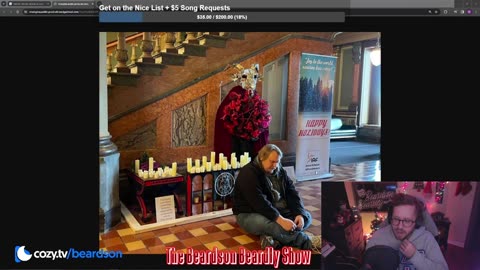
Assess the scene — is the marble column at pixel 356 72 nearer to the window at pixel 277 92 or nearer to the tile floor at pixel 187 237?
the window at pixel 277 92

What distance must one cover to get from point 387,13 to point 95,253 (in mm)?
1288

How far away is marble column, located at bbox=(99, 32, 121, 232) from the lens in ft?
6.55

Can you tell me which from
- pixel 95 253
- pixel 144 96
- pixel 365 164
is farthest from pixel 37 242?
pixel 365 164

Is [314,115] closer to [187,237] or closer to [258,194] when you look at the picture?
[258,194]

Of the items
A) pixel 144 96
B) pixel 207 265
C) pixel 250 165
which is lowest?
pixel 207 265

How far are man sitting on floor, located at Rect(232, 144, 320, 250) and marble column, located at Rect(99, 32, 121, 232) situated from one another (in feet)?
2.65

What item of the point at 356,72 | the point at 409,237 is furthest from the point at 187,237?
the point at 356,72

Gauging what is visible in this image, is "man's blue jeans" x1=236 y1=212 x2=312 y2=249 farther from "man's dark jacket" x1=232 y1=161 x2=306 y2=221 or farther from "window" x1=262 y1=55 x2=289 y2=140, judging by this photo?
"window" x1=262 y1=55 x2=289 y2=140

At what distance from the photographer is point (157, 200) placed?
228 cm

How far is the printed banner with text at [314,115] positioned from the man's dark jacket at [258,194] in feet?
4.63

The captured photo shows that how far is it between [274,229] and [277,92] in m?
2.09

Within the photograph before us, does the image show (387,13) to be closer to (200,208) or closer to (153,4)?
(153,4)

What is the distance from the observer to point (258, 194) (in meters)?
1.97

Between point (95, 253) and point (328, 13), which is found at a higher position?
point (328, 13)
